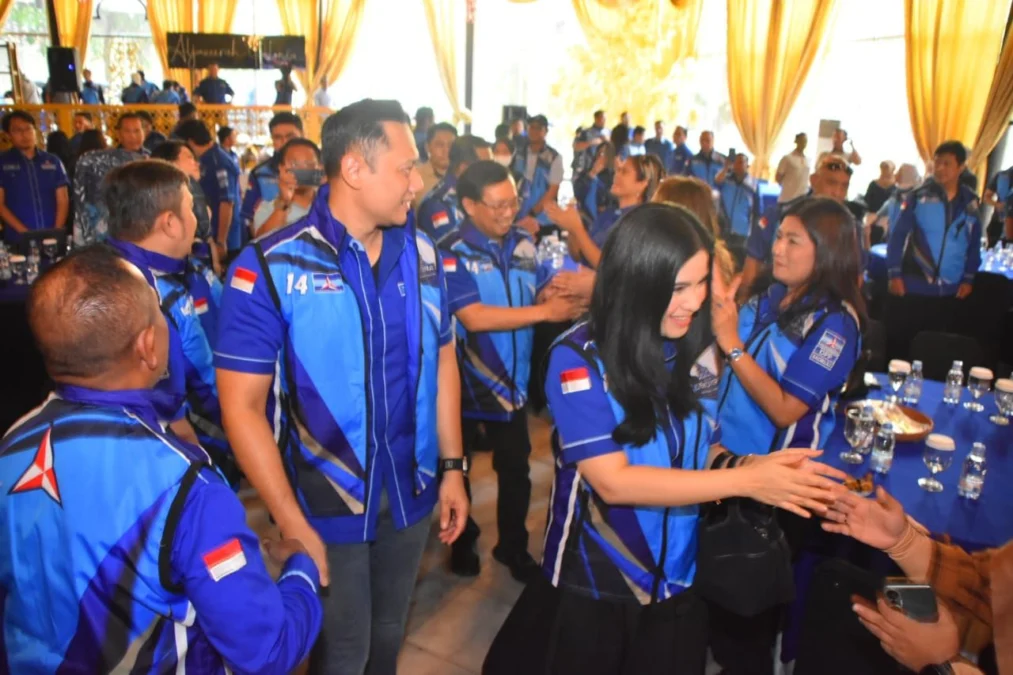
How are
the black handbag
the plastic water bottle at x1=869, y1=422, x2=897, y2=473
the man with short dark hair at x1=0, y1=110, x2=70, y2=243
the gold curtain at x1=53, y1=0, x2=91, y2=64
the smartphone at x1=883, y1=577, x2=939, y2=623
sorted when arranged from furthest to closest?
the gold curtain at x1=53, y1=0, x2=91, y2=64 → the man with short dark hair at x1=0, y1=110, x2=70, y2=243 → the plastic water bottle at x1=869, y1=422, x2=897, y2=473 → the black handbag → the smartphone at x1=883, y1=577, x2=939, y2=623

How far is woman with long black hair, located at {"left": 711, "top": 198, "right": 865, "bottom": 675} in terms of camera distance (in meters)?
2.20

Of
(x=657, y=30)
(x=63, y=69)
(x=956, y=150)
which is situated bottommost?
(x=956, y=150)

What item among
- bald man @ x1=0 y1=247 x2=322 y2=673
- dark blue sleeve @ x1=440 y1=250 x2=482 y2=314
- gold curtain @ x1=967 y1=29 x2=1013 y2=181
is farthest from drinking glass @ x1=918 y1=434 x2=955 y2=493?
gold curtain @ x1=967 y1=29 x2=1013 y2=181

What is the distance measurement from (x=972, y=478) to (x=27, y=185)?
6416 millimetres

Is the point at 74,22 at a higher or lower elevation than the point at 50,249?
higher

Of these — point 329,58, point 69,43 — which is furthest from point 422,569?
point 69,43

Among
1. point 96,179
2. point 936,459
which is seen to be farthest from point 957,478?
point 96,179

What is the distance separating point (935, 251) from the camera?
529cm

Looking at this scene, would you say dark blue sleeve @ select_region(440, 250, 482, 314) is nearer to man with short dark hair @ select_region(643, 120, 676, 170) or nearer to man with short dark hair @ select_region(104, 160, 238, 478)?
man with short dark hair @ select_region(104, 160, 238, 478)

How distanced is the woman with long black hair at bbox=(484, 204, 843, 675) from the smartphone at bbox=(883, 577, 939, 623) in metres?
0.25

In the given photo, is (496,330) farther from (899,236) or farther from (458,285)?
(899,236)

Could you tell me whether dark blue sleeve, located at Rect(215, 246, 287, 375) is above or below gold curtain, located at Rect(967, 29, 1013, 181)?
below

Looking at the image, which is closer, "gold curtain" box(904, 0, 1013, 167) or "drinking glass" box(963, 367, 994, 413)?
"drinking glass" box(963, 367, 994, 413)

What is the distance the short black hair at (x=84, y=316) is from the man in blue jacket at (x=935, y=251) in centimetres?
541
